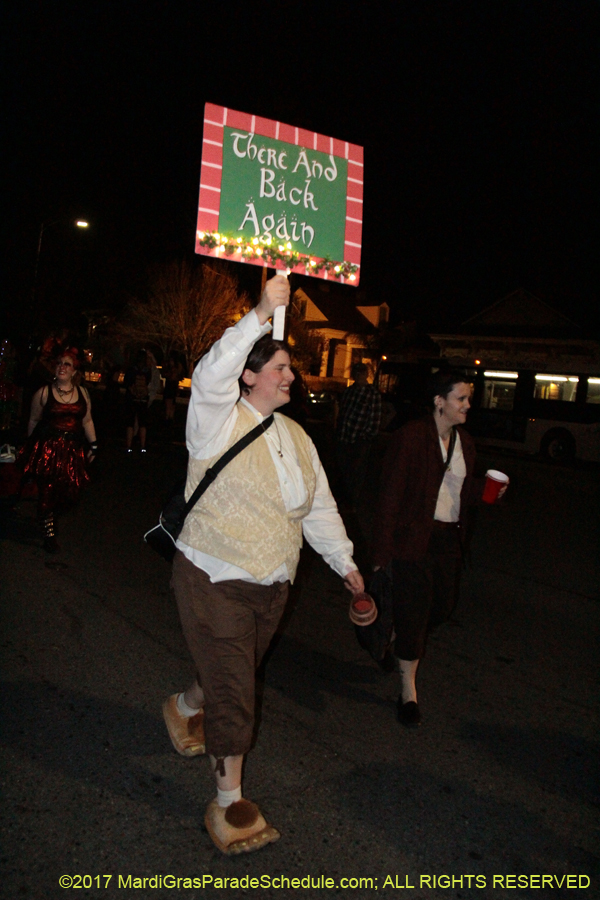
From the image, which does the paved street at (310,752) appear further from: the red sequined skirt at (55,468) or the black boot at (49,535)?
the red sequined skirt at (55,468)

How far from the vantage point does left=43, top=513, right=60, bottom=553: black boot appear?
21.0 ft

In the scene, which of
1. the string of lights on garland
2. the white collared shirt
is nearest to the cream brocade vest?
the string of lights on garland

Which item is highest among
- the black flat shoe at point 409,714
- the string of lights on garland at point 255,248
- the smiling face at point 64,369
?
the string of lights on garland at point 255,248

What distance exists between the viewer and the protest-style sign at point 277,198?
348 centimetres

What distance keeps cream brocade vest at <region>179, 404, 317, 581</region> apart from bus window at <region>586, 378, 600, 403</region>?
2048cm

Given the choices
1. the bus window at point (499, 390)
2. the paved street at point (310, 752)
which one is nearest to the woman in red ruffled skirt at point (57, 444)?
the paved street at point (310, 752)

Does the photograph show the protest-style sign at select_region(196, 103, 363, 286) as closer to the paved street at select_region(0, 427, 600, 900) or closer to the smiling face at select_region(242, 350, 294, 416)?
the smiling face at select_region(242, 350, 294, 416)

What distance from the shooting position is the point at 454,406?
12.7 feet

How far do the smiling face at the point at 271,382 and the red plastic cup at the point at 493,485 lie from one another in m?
1.87

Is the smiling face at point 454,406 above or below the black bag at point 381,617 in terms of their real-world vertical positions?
above

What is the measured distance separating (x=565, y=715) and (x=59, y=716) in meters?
2.87

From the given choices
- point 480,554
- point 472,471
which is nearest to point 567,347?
point 480,554

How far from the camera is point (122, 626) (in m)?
4.81

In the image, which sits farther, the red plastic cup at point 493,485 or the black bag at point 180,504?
the red plastic cup at point 493,485
